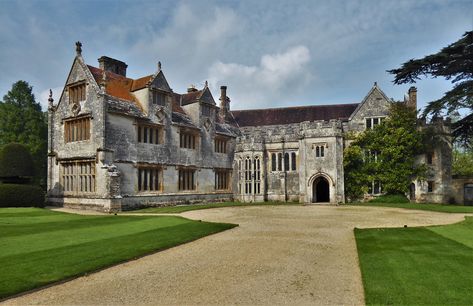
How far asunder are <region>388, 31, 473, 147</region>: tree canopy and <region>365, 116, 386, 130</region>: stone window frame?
5.99m

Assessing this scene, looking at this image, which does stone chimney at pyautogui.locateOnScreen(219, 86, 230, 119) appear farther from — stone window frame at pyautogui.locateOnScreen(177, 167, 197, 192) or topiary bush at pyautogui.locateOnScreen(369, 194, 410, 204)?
topiary bush at pyautogui.locateOnScreen(369, 194, 410, 204)

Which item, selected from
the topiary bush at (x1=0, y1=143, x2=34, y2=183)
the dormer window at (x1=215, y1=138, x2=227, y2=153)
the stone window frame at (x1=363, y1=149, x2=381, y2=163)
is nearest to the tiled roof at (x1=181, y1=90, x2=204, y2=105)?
the dormer window at (x1=215, y1=138, x2=227, y2=153)

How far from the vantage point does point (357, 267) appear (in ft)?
26.1

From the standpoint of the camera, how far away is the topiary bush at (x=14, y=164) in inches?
975

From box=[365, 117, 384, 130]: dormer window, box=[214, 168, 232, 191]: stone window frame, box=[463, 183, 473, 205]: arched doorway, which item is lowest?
box=[463, 183, 473, 205]: arched doorway

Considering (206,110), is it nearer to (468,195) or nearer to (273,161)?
(273,161)

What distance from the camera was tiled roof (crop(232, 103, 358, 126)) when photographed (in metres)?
37.5

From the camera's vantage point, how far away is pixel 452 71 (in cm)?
2497

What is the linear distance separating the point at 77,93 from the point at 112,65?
473 cm

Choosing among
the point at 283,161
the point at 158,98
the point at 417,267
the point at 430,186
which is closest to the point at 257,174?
the point at 283,161

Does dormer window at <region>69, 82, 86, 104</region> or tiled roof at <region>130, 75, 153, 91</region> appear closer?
dormer window at <region>69, 82, 86, 104</region>

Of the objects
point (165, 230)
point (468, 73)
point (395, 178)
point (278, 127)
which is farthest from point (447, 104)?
point (165, 230)

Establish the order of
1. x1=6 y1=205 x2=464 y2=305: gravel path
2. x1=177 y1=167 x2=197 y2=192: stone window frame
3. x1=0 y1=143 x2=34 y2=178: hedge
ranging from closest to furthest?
x1=6 y1=205 x2=464 y2=305: gravel path, x1=0 y1=143 x2=34 y2=178: hedge, x1=177 y1=167 x2=197 y2=192: stone window frame

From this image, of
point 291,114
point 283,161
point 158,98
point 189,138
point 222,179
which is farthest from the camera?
point 291,114
